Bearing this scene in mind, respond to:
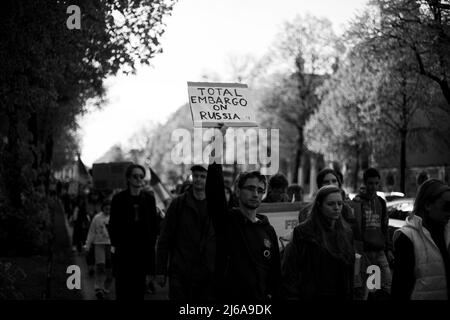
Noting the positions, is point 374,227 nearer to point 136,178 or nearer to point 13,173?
point 136,178

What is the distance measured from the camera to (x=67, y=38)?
1117cm

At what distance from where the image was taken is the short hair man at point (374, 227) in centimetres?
866

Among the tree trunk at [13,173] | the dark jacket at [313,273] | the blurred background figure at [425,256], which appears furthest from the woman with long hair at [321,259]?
the tree trunk at [13,173]

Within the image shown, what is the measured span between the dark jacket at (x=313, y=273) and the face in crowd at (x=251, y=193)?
412 millimetres

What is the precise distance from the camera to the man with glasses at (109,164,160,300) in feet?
26.1

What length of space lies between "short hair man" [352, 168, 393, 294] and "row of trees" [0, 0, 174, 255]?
4.66 m

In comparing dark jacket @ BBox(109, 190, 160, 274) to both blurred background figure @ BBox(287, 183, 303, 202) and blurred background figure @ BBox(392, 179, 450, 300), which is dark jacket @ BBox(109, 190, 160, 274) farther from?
blurred background figure @ BBox(392, 179, 450, 300)

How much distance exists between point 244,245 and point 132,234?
Answer: 10.9ft

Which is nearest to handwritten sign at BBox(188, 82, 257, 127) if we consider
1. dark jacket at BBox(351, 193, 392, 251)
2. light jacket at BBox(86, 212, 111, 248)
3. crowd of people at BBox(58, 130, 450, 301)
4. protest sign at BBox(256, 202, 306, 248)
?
crowd of people at BBox(58, 130, 450, 301)

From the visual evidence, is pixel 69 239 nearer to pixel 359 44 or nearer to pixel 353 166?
pixel 359 44

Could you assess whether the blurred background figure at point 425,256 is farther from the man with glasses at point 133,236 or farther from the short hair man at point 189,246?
the man with glasses at point 133,236

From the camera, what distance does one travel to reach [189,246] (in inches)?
254
